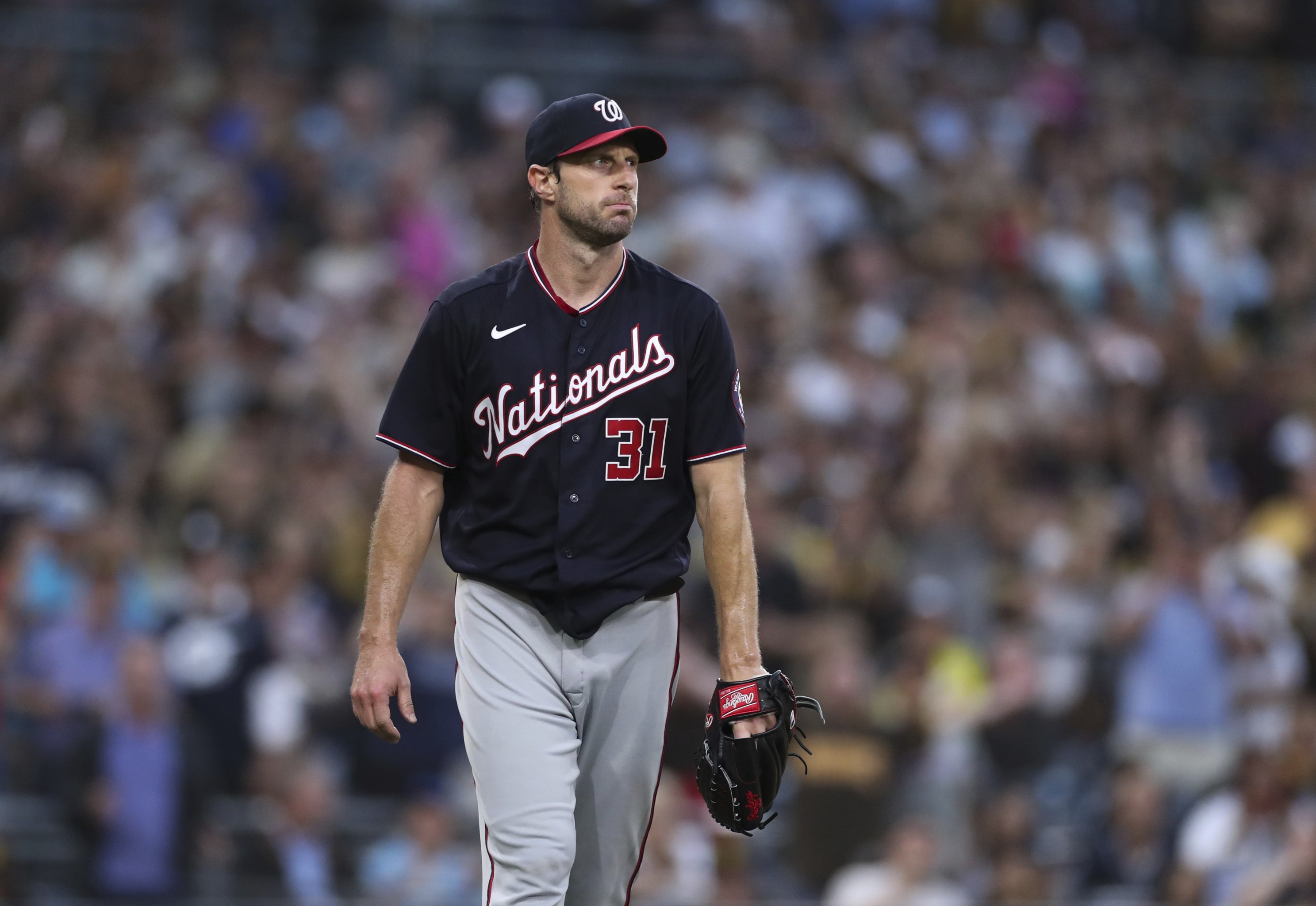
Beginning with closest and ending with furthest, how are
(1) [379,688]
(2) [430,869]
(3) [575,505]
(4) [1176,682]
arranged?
1. (1) [379,688]
2. (3) [575,505]
3. (2) [430,869]
4. (4) [1176,682]

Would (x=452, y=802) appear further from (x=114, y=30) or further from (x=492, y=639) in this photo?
(x=114, y=30)

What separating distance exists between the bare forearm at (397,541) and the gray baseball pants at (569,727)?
18 cm

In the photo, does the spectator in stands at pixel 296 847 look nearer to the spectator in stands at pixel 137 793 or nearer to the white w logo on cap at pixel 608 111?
the spectator in stands at pixel 137 793

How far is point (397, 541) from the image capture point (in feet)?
15.5

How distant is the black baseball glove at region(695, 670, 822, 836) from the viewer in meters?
4.61

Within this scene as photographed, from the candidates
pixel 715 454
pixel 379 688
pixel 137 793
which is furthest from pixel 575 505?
pixel 137 793

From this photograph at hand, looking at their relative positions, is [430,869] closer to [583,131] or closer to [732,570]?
[732,570]

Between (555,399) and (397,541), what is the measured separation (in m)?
0.54

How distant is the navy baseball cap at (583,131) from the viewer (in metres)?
4.62

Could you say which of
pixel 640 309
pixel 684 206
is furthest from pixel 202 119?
pixel 640 309

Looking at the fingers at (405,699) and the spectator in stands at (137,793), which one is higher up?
the fingers at (405,699)

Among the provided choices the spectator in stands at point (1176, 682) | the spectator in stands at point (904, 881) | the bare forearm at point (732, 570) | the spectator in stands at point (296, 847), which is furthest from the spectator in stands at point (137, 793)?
the bare forearm at point (732, 570)

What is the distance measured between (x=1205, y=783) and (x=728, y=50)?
24.5 ft

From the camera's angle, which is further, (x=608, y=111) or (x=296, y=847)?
(x=296, y=847)
